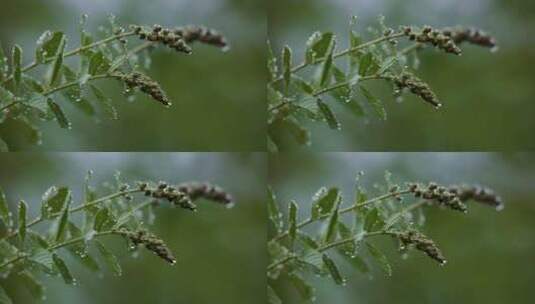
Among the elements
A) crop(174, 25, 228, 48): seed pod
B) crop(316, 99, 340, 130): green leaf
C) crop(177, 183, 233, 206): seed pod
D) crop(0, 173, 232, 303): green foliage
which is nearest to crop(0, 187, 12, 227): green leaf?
crop(0, 173, 232, 303): green foliage

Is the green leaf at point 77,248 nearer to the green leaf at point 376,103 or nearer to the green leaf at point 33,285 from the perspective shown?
the green leaf at point 33,285

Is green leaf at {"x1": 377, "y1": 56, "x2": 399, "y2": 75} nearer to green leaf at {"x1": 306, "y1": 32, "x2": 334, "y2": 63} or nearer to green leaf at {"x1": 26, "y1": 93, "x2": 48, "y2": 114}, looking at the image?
green leaf at {"x1": 306, "y1": 32, "x2": 334, "y2": 63}

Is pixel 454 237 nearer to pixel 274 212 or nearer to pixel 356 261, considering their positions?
pixel 356 261

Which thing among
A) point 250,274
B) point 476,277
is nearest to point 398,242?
Result: point 476,277

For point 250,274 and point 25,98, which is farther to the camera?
point 250,274

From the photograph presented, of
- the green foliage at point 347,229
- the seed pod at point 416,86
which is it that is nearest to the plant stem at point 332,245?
the green foliage at point 347,229

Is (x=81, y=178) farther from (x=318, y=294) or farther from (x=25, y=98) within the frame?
(x=318, y=294)

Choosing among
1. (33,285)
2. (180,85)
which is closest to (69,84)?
(180,85)
